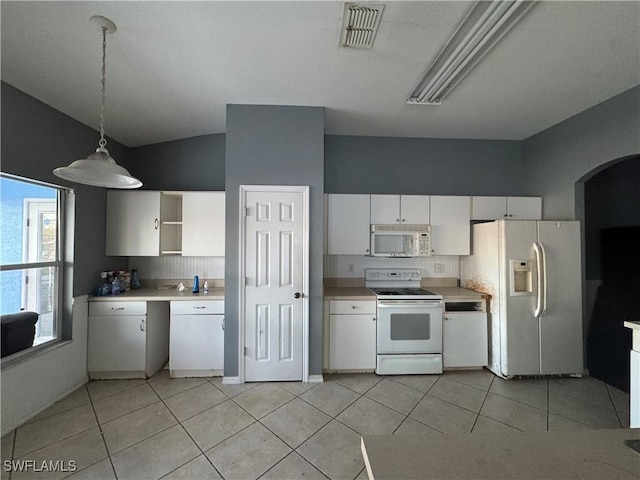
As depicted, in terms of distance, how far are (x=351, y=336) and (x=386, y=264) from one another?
115 centimetres

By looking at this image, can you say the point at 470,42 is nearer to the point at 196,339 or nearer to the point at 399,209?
the point at 399,209

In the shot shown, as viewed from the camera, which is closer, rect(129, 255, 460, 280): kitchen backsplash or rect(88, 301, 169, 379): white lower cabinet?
rect(88, 301, 169, 379): white lower cabinet

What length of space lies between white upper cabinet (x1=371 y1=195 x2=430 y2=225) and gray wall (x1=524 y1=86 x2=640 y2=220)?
1.60 m

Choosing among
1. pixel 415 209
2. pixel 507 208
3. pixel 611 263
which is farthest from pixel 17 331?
pixel 611 263

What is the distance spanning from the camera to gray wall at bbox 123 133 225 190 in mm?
3537

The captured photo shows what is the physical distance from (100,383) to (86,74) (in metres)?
3.00

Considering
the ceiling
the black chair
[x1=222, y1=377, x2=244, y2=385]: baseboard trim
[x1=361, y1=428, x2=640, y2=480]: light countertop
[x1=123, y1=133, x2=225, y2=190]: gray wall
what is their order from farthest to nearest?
[x1=123, y1=133, x2=225, y2=190]: gray wall, [x1=222, y1=377, x2=244, y2=385]: baseboard trim, the black chair, the ceiling, [x1=361, y1=428, x2=640, y2=480]: light countertop

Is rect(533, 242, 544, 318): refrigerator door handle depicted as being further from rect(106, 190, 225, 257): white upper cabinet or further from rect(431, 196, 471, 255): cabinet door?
rect(106, 190, 225, 257): white upper cabinet

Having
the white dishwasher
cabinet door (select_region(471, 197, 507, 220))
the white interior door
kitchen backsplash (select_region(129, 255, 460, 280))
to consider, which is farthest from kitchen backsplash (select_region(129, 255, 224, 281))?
cabinet door (select_region(471, 197, 507, 220))

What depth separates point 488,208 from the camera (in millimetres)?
3449

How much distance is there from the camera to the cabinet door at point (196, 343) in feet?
9.36

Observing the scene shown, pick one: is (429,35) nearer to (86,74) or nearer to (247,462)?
(86,74)

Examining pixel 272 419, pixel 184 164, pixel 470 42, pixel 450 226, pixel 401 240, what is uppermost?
pixel 470 42

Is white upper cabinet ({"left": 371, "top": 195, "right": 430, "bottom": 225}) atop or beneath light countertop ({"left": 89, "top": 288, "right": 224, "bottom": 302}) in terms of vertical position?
atop
